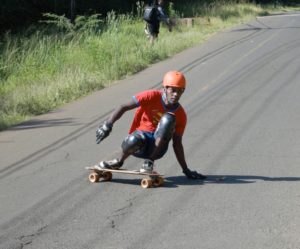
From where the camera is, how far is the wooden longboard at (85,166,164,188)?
25.0 ft

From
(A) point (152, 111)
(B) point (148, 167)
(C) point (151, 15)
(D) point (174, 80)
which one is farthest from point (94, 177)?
(C) point (151, 15)

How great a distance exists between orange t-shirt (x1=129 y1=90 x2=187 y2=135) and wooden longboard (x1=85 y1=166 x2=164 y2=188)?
0.48 meters

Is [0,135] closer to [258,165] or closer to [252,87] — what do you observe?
[258,165]

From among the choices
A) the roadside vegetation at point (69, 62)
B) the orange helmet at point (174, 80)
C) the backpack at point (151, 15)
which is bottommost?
the roadside vegetation at point (69, 62)

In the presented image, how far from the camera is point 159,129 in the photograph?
295 inches

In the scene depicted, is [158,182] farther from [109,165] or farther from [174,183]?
[109,165]

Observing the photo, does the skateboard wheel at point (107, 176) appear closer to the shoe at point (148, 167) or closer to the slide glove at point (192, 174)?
the shoe at point (148, 167)

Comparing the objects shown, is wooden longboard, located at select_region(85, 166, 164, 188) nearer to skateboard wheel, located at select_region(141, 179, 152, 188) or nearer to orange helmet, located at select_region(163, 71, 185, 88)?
skateboard wheel, located at select_region(141, 179, 152, 188)

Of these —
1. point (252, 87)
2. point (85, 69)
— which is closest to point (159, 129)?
point (252, 87)

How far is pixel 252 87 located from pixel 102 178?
778 cm

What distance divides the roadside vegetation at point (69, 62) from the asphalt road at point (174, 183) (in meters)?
0.61

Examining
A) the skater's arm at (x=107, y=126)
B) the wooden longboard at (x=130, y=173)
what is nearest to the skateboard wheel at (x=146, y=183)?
the wooden longboard at (x=130, y=173)

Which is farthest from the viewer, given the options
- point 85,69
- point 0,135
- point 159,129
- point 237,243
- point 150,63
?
point 150,63

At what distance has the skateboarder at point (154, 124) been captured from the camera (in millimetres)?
7445
